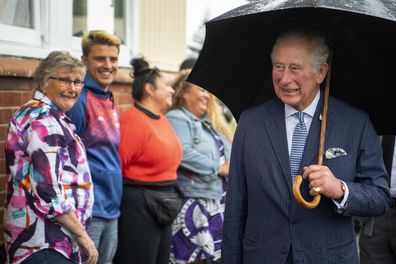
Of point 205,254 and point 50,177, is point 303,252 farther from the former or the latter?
point 205,254

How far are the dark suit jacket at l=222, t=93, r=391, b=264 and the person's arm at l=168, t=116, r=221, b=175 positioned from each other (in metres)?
1.87

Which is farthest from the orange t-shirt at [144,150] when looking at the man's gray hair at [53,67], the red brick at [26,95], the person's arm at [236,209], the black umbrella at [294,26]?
the person's arm at [236,209]

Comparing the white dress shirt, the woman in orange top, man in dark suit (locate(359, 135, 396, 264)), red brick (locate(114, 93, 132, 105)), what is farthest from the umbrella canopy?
red brick (locate(114, 93, 132, 105))

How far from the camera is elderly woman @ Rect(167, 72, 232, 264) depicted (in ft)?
15.4

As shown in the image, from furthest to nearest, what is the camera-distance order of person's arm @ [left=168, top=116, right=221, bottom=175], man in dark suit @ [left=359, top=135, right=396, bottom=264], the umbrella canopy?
person's arm @ [left=168, top=116, right=221, bottom=175] → man in dark suit @ [left=359, top=135, right=396, bottom=264] → the umbrella canopy

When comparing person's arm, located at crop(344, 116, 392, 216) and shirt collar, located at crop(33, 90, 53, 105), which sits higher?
shirt collar, located at crop(33, 90, 53, 105)

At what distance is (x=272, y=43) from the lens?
2.94 meters

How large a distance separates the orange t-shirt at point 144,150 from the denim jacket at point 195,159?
34 cm

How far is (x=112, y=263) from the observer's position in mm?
4148

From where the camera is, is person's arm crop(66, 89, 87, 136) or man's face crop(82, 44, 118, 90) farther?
man's face crop(82, 44, 118, 90)

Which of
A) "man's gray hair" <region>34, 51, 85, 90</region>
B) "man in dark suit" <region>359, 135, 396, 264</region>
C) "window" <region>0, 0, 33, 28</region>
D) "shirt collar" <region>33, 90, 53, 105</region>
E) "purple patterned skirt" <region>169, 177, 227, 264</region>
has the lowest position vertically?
"purple patterned skirt" <region>169, 177, 227, 264</region>

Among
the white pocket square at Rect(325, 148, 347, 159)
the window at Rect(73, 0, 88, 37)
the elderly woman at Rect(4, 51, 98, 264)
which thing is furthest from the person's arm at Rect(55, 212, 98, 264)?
the window at Rect(73, 0, 88, 37)

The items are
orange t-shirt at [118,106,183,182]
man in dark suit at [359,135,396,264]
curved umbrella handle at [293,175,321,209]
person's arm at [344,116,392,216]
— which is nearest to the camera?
curved umbrella handle at [293,175,321,209]

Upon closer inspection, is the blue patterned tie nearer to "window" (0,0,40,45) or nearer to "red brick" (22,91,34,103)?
"red brick" (22,91,34,103)
